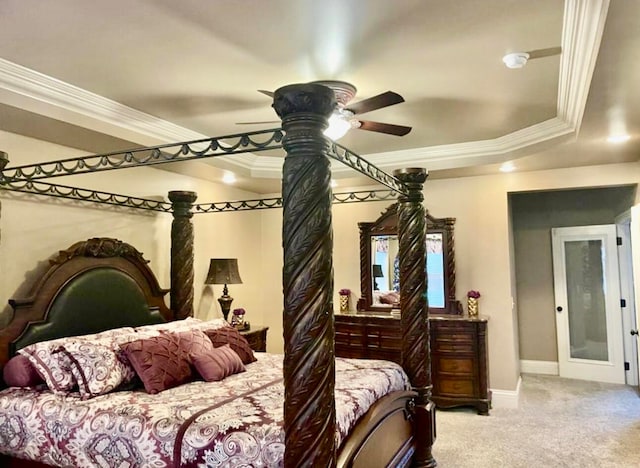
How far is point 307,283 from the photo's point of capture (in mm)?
1864

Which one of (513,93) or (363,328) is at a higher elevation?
(513,93)

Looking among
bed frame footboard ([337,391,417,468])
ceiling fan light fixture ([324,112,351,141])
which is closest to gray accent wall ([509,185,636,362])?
bed frame footboard ([337,391,417,468])

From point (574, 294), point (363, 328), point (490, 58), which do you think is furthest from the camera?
point (574, 294)

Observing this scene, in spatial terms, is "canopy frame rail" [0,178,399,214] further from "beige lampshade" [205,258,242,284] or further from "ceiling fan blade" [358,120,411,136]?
"beige lampshade" [205,258,242,284]

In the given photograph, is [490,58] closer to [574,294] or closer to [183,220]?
[183,220]

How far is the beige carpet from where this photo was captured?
3.77 meters

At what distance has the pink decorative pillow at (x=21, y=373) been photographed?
9.78 ft

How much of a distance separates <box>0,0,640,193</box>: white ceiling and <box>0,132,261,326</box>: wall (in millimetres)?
307

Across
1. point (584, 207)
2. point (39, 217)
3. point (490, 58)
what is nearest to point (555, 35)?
point (490, 58)

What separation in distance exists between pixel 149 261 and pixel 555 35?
143 inches

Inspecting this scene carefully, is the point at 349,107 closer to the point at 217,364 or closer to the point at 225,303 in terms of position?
the point at 217,364

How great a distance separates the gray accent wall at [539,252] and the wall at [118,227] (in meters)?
3.92

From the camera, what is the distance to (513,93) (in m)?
3.49

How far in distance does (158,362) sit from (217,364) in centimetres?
41
